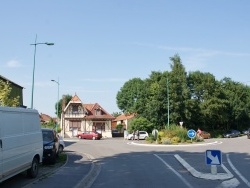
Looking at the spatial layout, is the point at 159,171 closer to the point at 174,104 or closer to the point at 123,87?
the point at 174,104

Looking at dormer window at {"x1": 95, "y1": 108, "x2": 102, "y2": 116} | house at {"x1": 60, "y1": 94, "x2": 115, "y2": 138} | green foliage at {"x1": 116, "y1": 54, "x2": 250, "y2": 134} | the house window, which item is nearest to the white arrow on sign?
green foliage at {"x1": 116, "y1": 54, "x2": 250, "y2": 134}

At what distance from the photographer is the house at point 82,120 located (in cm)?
7800

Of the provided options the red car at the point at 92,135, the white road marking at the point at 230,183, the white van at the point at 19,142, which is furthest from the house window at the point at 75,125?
the white road marking at the point at 230,183

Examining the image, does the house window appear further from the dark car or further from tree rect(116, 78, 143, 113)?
the dark car

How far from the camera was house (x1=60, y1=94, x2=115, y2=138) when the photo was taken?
7800 cm

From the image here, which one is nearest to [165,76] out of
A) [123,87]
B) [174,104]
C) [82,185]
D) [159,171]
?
[174,104]

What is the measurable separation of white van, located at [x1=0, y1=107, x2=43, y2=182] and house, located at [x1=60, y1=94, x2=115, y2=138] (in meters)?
63.6

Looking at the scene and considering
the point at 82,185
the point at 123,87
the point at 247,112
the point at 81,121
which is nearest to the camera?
the point at 82,185

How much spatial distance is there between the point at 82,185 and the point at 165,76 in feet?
194

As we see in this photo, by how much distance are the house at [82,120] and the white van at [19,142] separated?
63602 millimetres

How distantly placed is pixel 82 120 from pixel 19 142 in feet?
218

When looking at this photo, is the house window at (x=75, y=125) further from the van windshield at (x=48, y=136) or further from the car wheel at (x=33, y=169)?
the car wheel at (x=33, y=169)

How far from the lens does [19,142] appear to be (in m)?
12.2

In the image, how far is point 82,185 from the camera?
1266 centimetres
